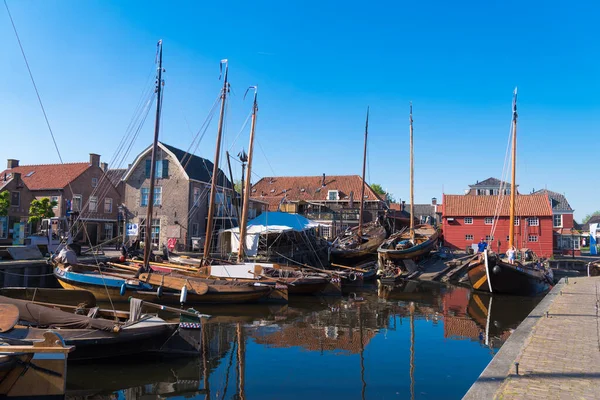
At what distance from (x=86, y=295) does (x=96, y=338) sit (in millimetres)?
2803

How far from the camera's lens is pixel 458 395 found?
935 centimetres

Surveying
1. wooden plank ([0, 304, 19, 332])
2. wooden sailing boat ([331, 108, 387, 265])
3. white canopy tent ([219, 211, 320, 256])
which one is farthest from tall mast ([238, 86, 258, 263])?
wooden plank ([0, 304, 19, 332])

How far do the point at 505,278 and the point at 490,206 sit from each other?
22673 millimetres

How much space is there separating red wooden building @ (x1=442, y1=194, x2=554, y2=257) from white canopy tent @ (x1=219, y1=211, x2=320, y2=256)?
18993 millimetres

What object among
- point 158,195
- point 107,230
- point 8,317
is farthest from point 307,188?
point 8,317

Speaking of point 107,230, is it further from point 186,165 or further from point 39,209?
point 186,165

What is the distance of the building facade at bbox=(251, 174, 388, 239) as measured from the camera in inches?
1789

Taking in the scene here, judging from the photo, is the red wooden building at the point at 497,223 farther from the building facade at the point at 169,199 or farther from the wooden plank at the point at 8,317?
the wooden plank at the point at 8,317

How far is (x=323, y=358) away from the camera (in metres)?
11.9

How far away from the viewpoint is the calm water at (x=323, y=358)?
375 inches

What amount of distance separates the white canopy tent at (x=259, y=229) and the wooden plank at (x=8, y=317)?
18.4 m

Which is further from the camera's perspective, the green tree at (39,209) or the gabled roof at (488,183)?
the gabled roof at (488,183)

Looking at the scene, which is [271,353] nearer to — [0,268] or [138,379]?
[138,379]

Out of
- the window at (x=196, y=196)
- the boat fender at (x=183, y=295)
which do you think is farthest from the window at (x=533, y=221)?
the boat fender at (x=183, y=295)
